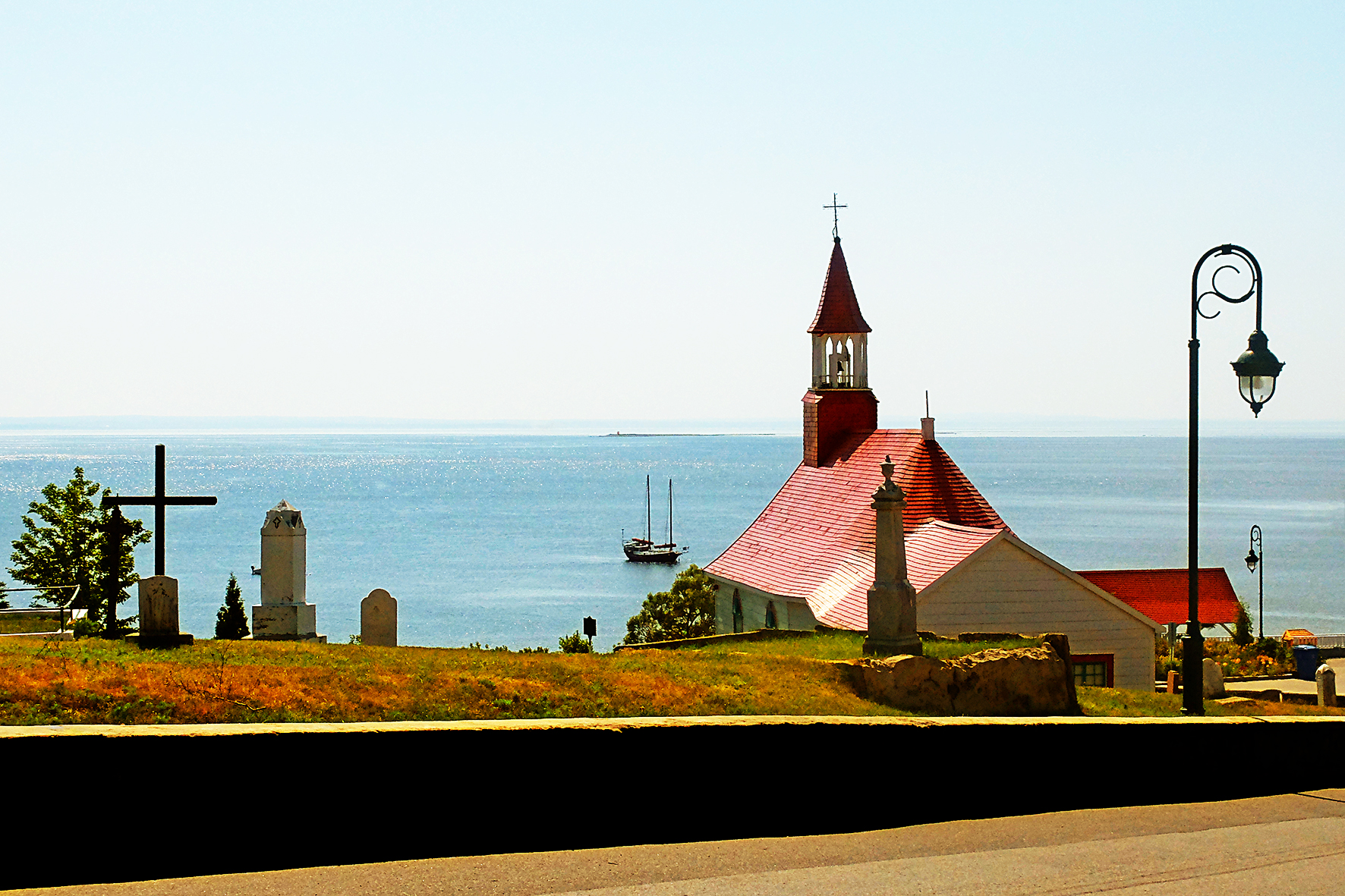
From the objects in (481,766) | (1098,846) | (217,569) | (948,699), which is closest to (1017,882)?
(1098,846)

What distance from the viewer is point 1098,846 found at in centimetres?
908

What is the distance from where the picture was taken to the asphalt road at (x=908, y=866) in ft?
24.9

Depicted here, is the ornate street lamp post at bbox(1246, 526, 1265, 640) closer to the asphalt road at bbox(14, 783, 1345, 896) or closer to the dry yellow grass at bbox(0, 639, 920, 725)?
the dry yellow grass at bbox(0, 639, 920, 725)

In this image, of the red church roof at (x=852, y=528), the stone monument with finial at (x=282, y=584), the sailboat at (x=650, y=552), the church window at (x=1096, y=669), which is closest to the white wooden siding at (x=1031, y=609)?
the church window at (x=1096, y=669)

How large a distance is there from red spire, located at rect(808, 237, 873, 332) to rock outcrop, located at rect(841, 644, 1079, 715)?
72.2ft

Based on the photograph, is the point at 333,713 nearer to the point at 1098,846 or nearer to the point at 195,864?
the point at 195,864

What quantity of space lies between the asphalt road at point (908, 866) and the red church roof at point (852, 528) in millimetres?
15908

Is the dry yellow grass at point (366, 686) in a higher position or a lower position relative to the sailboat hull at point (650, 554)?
higher

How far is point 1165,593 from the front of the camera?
41.3m

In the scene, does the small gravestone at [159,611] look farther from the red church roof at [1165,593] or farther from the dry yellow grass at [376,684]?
the red church roof at [1165,593]

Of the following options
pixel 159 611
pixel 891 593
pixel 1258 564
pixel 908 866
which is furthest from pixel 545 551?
pixel 908 866

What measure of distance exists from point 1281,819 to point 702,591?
26731 millimetres

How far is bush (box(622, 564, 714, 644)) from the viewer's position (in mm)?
36812

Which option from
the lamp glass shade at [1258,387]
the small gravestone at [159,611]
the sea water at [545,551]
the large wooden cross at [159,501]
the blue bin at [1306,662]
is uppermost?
the lamp glass shade at [1258,387]
